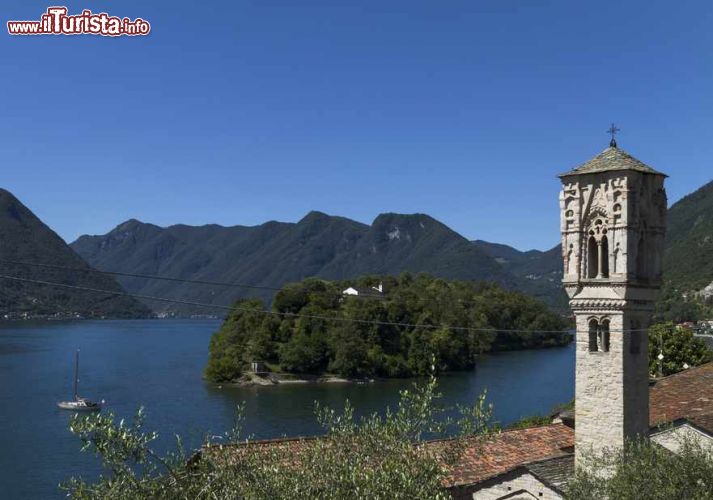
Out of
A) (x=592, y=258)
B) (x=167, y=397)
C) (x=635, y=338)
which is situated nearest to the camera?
(x=635, y=338)

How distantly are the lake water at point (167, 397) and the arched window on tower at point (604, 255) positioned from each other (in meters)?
19.7

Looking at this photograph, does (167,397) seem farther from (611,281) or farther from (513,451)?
(611,281)

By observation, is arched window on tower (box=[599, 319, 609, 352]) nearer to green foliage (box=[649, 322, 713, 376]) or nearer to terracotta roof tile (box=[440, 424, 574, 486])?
terracotta roof tile (box=[440, 424, 574, 486])

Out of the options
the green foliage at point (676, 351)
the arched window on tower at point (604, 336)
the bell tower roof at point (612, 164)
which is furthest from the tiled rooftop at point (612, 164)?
the green foliage at point (676, 351)

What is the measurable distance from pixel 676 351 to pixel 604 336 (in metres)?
31.5

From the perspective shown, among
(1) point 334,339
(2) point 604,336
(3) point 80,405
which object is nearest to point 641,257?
(2) point 604,336

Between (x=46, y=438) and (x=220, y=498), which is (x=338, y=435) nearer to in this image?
(x=220, y=498)

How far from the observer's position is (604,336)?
1945 centimetres

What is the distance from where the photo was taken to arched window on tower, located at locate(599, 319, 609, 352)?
1938 centimetres

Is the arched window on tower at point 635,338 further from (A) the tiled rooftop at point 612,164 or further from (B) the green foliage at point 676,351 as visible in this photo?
(B) the green foliage at point 676,351

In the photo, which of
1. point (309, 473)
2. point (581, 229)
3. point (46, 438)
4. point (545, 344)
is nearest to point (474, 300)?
point (545, 344)

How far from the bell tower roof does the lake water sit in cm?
2060

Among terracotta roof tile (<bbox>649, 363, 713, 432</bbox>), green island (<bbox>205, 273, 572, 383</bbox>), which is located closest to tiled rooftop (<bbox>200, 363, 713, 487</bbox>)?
terracotta roof tile (<bbox>649, 363, 713, 432</bbox>)

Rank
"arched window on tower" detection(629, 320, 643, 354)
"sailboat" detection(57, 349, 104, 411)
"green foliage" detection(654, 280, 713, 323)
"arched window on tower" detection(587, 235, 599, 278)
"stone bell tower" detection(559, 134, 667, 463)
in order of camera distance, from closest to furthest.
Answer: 1. "stone bell tower" detection(559, 134, 667, 463)
2. "arched window on tower" detection(629, 320, 643, 354)
3. "arched window on tower" detection(587, 235, 599, 278)
4. "sailboat" detection(57, 349, 104, 411)
5. "green foliage" detection(654, 280, 713, 323)
